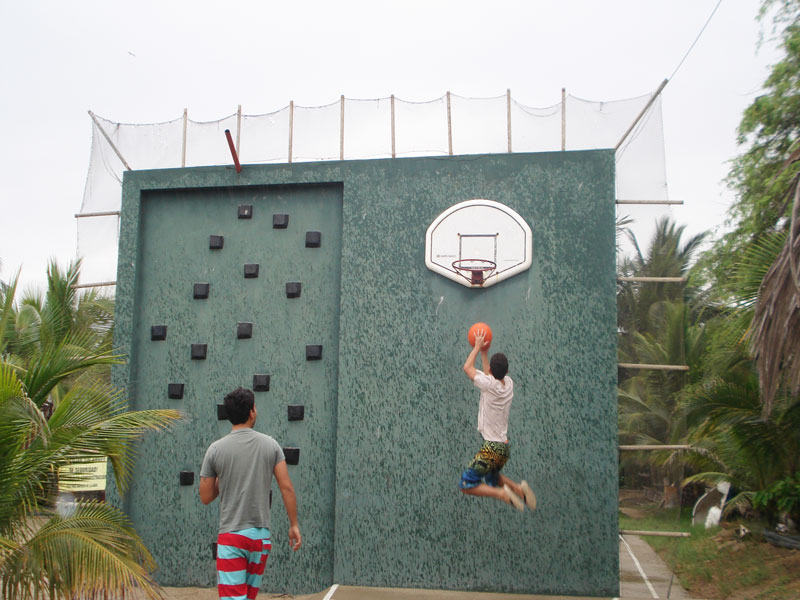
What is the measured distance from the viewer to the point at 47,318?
398 inches

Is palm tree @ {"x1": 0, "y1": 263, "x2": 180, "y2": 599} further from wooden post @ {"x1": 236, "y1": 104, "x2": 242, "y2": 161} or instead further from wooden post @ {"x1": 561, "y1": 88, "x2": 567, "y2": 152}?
wooden post @ {"x1": 561, "y1": 88, "x2": 567, "y2": 152}

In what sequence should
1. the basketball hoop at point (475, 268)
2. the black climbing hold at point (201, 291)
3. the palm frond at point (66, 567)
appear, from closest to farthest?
the palm frond at point (66, 567) < the basketball hoop at point (475, 268) < the black climbing hold at point (201, 291)

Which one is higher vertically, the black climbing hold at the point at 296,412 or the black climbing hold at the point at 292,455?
the black climbing hold at the point at 296,412

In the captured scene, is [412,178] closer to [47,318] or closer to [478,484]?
[478,484]

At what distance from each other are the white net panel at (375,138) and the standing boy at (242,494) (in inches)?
171

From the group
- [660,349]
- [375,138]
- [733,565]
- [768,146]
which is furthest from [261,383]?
[660,349]

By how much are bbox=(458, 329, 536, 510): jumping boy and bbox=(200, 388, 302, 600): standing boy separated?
187cm

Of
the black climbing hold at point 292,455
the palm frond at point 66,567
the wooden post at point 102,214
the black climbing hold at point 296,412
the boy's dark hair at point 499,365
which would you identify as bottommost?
the palm frond at point 66,567

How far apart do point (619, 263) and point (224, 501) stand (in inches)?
214

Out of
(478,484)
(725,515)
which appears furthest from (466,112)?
(725,515)

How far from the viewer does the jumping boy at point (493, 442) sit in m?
6.12

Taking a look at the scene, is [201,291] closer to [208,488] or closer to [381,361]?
[381,361]

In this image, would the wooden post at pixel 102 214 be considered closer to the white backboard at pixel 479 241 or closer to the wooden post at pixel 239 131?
the wooden post at pixel 239 131

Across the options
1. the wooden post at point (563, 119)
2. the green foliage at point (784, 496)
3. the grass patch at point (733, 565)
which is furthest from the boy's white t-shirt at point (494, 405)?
the green foliage at point (784, 496)
